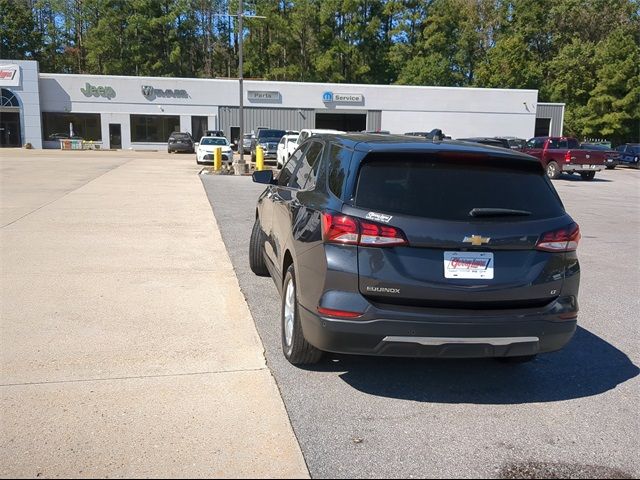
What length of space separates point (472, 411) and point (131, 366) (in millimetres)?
2559

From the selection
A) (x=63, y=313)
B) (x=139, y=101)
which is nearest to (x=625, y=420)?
(x=63, y=313)

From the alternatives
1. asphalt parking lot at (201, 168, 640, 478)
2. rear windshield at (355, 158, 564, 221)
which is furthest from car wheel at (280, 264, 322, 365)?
rear windshield at (355, 158, 564, 221)

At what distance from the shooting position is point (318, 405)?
3.94 metres

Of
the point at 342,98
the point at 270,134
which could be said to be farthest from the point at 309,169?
the point at 342,98

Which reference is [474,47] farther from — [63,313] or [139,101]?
[63,313]

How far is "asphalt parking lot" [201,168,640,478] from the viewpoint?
3.29 m

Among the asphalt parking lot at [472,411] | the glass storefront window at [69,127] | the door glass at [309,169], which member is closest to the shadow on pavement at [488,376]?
the asphalt parking lot at [472,411]

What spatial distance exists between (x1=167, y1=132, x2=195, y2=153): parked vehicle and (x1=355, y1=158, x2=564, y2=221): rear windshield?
1595 inches

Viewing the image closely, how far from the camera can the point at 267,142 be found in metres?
33.0

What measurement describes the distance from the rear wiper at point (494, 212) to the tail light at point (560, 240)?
0.22 metres

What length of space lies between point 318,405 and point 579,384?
2053 millimetres

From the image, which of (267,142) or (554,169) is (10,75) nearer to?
(267,142)

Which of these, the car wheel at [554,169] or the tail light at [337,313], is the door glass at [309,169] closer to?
the tail light at [337,313]

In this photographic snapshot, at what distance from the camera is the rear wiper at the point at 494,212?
3.83m
